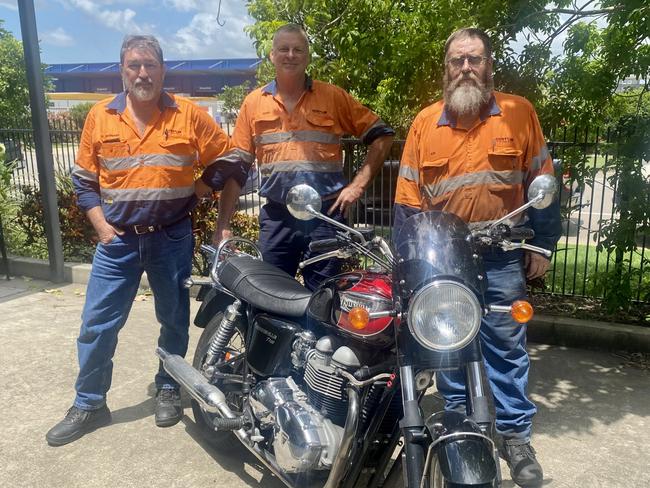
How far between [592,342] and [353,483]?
9.57 ft

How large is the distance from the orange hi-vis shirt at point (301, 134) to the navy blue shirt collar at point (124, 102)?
21.4 inches

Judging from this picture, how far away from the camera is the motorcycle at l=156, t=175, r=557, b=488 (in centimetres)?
199

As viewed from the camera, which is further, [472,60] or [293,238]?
[293,238]

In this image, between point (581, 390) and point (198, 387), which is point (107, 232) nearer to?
point (198, 387)

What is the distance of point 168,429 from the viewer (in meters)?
3.56

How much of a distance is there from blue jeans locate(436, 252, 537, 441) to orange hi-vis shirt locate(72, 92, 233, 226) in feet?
5.39

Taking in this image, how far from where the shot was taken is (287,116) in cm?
372

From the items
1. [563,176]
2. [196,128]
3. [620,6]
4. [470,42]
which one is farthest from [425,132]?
[563,176]

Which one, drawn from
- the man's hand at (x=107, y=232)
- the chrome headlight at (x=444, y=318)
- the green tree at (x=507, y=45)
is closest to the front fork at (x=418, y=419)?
the chrome headlight at (x=444, y=318)

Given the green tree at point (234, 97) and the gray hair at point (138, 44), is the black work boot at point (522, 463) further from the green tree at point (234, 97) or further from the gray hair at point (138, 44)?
the green tree at point (234, 97)

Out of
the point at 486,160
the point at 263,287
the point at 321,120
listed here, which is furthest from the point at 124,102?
the point at 486,160

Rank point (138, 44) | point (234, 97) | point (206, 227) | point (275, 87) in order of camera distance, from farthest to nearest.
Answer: point (234, 97) < point (206, 227) < point (275, 87) < point (138, 44)

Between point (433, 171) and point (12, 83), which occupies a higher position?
point (12, 83)

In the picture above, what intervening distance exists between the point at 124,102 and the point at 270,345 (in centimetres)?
155
